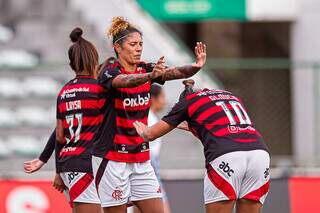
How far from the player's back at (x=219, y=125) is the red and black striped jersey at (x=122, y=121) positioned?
582 mm

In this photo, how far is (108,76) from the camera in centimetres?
855

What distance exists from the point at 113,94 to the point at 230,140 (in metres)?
1.14

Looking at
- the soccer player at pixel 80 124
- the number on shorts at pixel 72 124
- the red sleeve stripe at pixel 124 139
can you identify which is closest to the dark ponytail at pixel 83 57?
the soccer player at pixel 80 124

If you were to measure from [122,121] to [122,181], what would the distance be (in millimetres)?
503

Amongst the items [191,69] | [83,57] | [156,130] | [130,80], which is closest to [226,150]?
[156,130]

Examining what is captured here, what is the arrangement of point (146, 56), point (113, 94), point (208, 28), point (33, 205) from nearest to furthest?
point (113, 94) → point (33, 205) → point (146, 56) → point (208, 28)

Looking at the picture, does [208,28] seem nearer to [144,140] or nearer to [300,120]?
[300,120]

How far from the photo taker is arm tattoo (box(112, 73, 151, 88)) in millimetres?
8109

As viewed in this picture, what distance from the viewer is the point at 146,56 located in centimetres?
1823

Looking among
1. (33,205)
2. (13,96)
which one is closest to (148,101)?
(33,205)

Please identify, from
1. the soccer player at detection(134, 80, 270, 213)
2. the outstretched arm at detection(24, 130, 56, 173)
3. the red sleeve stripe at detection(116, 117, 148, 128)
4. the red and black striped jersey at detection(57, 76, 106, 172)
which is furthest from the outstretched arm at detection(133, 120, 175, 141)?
the outstretched arm at detection(24, 130, 56, 173)

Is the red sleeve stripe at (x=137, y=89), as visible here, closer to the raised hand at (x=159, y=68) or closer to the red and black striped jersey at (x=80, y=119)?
the red and black striped jersey at (x=80, y=119)

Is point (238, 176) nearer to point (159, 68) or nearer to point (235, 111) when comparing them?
point (235, 111)

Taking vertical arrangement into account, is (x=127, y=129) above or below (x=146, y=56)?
below
